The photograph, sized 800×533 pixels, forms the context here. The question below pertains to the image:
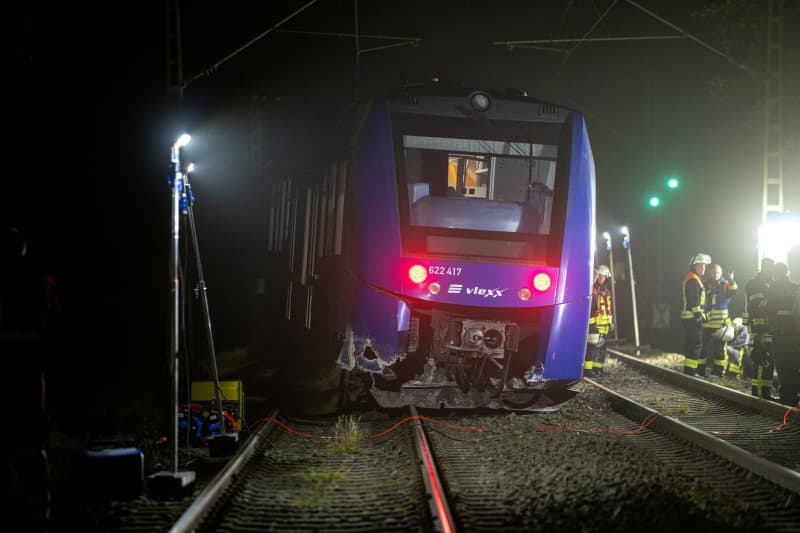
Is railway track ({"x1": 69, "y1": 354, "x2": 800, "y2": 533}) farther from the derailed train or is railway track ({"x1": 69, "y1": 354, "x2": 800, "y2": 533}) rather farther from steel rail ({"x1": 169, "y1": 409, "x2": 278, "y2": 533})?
the derailed train

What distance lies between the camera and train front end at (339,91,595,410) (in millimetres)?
9000

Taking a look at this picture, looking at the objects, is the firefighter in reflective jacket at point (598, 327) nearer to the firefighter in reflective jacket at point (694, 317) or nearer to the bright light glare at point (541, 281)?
the firefighter in reflective jacket at point (694, 317)

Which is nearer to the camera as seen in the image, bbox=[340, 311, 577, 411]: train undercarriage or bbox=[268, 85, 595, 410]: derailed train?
bbox=[268, 85, 595, 410]: derailed train

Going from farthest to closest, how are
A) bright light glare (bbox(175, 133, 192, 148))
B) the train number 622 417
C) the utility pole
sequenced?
the utility pole → the train number 622 417 → bright light glare (bbox(175, 133, 192, 148))

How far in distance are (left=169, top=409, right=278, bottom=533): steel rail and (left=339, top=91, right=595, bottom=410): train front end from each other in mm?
1716

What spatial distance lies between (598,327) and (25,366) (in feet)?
32.1

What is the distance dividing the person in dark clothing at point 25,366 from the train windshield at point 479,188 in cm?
431

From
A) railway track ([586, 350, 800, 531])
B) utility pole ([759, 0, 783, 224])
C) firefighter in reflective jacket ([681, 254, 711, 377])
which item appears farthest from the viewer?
utility pole ([759, 0, 783, 224])

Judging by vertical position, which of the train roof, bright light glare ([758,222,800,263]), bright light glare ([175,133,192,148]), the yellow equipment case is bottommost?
the yellow equipment case

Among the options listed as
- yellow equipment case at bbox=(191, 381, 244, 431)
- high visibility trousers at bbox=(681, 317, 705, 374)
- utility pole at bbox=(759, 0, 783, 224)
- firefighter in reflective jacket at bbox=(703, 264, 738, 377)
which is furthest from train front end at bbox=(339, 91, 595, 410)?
utility pole at bbox=(759, 0, 783, 224)

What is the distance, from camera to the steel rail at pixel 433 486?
16.8 ft

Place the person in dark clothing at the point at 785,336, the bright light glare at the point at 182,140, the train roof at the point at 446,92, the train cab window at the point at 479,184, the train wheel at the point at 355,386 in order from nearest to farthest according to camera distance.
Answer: the bright light glare at the point at 182,140, the train cab window at the point at 479,184, the train roof at the point at 446,92, the train wheel at the point at 355,386, the person in dark clothing at the point at 785,336

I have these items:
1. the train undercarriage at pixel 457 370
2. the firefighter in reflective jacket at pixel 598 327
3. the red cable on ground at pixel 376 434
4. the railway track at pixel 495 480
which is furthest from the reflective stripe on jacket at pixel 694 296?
the red cable on ground at pixel 376 434

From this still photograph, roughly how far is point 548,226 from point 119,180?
18771 millimetres
